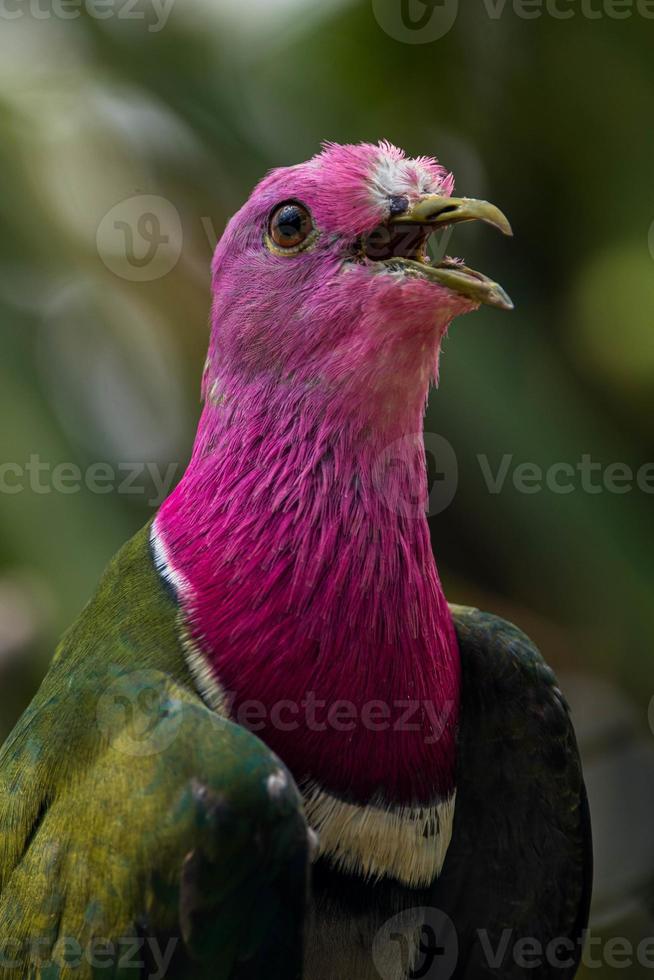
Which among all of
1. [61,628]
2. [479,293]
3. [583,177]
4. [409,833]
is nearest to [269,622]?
[409,833]

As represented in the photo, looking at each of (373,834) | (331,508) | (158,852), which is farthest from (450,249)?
(158,852)

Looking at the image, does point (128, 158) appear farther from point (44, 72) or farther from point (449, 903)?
point (449, 903)

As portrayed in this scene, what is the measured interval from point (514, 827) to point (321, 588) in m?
0.66

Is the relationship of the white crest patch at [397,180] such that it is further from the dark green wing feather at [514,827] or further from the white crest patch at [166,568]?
the dark green wing feather at [514,827]

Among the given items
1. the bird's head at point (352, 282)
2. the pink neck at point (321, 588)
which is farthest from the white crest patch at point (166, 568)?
the bird's head at point (352, 282)

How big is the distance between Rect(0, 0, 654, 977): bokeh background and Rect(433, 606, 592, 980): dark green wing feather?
3.50ft

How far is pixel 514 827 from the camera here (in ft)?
6.41

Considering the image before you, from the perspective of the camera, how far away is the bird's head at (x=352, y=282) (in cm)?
160

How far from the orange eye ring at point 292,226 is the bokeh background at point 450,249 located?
140 cm

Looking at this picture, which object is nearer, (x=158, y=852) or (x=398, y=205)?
(x=158, y=852)

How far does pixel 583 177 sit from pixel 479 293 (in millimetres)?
1891

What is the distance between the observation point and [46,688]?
1794mm

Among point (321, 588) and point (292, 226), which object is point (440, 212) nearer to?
point (292, 226)

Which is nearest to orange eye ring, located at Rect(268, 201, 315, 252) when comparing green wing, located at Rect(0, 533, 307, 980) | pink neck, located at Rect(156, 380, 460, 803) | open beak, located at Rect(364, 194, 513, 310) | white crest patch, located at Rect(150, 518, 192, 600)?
open beak, located at Rect(364, 194, 513, 310)
